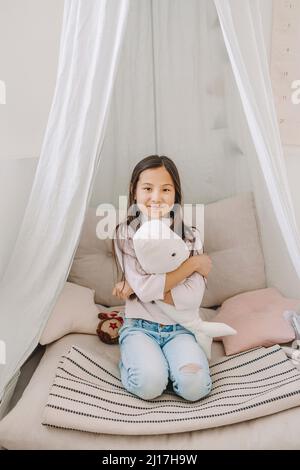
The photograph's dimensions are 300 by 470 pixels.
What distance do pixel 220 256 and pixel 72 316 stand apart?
74 cm

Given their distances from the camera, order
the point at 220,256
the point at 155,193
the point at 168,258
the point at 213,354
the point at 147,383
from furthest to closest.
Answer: the point at 220,256 → the point at 213,354 → the point at 155,193 → the point at 168,258 → the point at 147,383

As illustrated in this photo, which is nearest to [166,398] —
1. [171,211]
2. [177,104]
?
[171,211]

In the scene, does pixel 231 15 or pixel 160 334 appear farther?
pixel 160 334

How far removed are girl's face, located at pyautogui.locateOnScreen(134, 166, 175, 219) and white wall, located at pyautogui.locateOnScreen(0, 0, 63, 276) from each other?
2.08 feet

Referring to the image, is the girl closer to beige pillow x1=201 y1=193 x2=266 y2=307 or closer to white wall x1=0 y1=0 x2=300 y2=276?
beige pillow x1=201 y1=193 x2=266 y2=307

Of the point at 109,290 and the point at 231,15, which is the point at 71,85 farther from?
the point at 109,290

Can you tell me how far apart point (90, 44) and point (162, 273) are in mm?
825

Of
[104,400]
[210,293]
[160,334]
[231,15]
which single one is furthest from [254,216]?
[104,400]

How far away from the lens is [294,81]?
2.58 m

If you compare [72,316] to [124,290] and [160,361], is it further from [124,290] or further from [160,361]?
[160,361]

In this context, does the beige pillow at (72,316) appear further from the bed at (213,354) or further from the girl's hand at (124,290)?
the girl's hand at (124,290)

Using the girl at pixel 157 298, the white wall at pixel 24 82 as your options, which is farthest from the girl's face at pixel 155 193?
the white wall at pixel 24 82

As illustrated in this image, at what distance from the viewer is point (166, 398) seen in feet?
5.85

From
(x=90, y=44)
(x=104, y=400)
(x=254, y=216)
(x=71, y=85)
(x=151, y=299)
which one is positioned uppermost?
(x=90, y=44)
